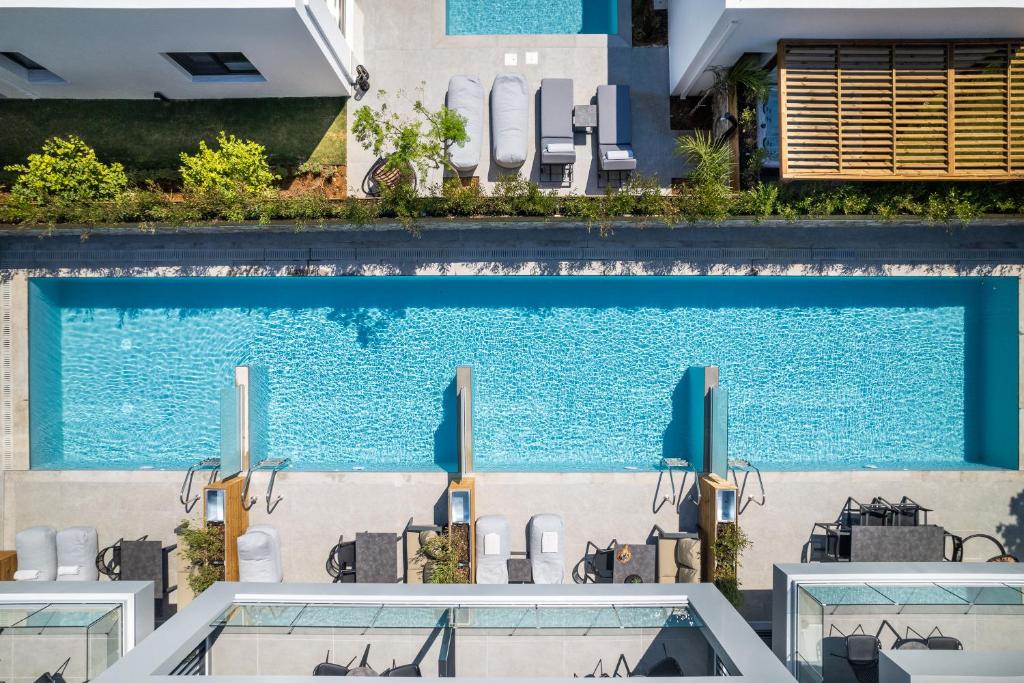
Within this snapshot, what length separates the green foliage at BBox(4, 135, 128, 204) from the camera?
339 inches

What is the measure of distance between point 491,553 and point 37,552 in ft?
19.5

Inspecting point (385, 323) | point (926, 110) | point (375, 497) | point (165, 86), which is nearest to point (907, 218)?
point (926, 110)

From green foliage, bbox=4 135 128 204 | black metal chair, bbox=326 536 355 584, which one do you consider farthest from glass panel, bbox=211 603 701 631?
green foliage, bbox=4 135 128 204

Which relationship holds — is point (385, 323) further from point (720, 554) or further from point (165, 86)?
point (720, 554)

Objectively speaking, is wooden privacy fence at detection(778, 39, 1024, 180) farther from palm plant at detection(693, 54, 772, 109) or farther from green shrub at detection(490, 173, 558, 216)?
green shrub at detection(490, 173, 558, 216)

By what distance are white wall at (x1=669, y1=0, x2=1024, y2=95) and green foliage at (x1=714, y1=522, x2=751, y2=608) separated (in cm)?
621

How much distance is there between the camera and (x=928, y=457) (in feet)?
30.5

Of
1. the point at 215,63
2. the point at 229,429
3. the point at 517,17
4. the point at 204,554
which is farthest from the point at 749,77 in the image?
the point at 204,554

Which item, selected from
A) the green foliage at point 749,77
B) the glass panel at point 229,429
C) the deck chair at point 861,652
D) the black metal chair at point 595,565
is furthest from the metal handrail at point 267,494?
the green foliage at point 749,77

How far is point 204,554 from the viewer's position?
7.93 m

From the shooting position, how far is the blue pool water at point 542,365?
30.4 ft

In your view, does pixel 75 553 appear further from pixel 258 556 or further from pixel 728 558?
pixel 728 558

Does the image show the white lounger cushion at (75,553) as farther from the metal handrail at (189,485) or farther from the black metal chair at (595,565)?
the black metal chair at (595,565)

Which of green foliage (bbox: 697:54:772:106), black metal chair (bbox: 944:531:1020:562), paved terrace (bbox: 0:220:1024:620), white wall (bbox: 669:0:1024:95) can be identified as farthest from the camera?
paved terrace (bbox: 0:220:1024:620)
